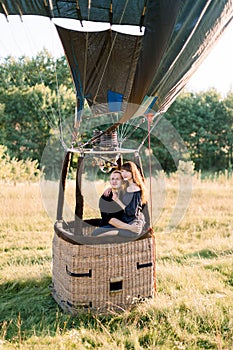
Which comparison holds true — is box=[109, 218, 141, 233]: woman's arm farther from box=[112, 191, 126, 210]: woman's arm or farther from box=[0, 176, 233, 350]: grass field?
box=[0, 176, 233, 350]: grass field

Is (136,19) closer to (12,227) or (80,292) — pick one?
(80,292)

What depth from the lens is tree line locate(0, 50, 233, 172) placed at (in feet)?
46.7

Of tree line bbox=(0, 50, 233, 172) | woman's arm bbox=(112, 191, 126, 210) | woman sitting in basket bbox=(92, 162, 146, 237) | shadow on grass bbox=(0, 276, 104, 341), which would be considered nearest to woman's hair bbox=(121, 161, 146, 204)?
woman sitting in basket bbox=(92, 162, 146, 237)

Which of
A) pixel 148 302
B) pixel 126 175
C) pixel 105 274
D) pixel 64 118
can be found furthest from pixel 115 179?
pixel 64 118

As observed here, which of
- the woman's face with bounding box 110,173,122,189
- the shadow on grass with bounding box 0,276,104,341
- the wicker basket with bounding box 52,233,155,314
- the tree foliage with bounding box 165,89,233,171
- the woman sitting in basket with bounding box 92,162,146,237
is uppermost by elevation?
the tree foliage with bounding box 165,89,233,171

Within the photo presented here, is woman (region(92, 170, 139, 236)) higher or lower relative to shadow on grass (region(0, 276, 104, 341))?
higher

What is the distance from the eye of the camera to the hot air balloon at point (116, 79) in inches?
101

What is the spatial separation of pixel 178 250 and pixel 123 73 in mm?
2043

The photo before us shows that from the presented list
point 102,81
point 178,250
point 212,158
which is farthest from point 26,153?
point 102,81

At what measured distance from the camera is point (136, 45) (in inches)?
108

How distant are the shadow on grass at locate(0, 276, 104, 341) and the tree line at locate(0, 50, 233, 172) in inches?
428

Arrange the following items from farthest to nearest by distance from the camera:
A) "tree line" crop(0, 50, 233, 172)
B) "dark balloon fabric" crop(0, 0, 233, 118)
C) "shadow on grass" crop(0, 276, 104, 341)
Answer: "tree line" crop(0, 50, 233, 172) < "dark balloon fabric" crop(0, 0, 233, 118) < "shadow on grass" crop(0, 276, 104, 341)

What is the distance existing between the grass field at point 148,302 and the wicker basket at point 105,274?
8 cm

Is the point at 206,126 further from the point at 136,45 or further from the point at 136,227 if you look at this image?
the point at 136,227
